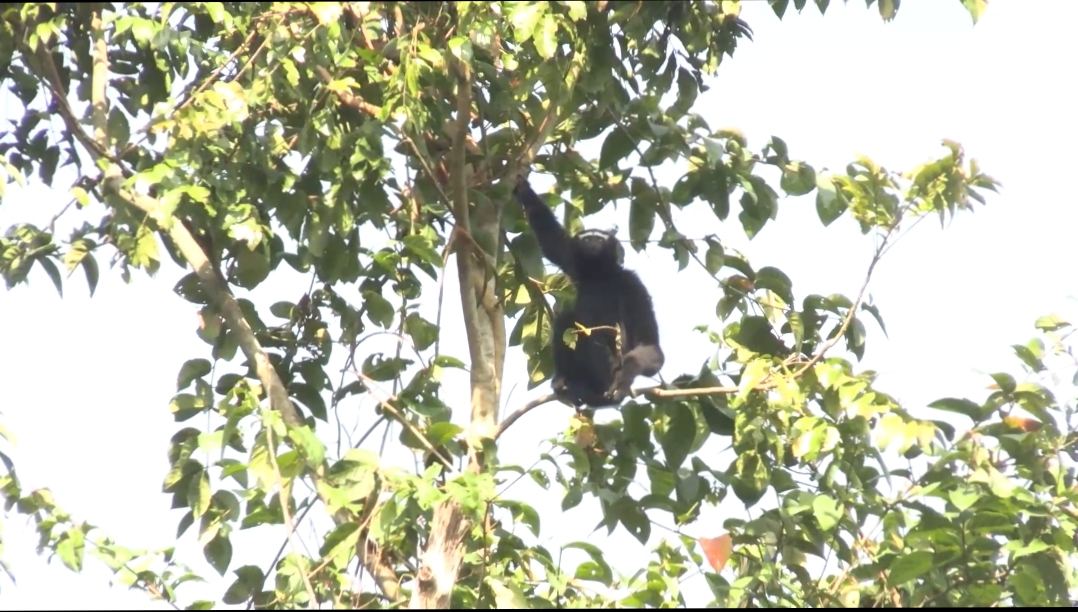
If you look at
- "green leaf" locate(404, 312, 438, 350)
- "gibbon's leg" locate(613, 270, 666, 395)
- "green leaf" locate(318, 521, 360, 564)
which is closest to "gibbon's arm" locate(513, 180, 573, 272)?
"gibbon's leg" locate(613, 270, 666, 395)

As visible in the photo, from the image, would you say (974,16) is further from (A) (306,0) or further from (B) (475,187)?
(A) (306,0)

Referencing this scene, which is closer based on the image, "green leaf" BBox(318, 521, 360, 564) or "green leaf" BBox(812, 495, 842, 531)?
"green leaf" BBox(318, 521, 360, 564)

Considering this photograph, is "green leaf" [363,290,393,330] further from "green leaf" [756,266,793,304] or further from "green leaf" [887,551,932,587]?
"green leaf" [887,551,932,587]

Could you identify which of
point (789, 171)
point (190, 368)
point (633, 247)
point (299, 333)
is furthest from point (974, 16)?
point (190, 368)

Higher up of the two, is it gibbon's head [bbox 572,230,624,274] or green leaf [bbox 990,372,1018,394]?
gibbon's head [bbox 572,230,624,274]

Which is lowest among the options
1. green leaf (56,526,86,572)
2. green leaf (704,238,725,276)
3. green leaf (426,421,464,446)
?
green leaf (56,526,86,572)

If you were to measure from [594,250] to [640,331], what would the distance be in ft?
2.27

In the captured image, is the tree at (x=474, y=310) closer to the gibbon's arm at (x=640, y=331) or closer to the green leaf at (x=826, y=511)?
the green leaf at (x=826, y=511)

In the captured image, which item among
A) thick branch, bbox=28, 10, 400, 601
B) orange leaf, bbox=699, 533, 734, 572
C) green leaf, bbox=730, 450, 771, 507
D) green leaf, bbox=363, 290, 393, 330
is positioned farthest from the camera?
green leaf, bbox=363, 290, 393, 330

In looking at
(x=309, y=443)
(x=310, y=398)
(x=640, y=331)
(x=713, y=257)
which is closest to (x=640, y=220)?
(x=713, y=257)

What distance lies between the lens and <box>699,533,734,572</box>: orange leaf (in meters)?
4.88

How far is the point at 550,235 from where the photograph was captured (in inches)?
309

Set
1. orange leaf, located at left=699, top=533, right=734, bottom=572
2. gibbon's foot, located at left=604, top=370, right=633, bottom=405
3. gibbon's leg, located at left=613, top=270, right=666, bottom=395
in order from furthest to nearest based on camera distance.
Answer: gibbon's leg, located at left=613, top=270, right=666, bottom=395, gibbon's foot, located at left=604, top=370, right=633, bottom=405, orange leaf, located at left=699, top=533, right=734, bottom=572

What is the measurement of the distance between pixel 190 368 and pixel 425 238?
124 centimetres
